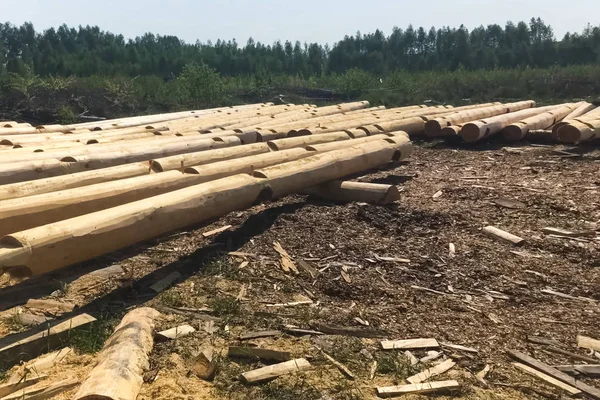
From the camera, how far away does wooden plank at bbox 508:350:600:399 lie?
3.39 metres

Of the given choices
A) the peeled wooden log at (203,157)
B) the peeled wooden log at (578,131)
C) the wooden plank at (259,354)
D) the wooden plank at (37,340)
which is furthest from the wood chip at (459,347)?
the peeled wooden log at (578,131)

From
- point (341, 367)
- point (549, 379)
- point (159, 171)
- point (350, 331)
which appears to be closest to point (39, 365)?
point (341, 367)

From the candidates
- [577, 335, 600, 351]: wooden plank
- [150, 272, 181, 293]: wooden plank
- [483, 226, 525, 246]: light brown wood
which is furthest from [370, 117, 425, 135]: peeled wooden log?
[577, 335, 600, 351]: wooden plank

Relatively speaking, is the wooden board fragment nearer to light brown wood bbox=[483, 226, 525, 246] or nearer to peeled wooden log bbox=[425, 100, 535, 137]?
light brown wood bbox=[483, 226, 525, 246]

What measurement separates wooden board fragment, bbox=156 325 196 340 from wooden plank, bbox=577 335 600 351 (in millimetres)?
2774

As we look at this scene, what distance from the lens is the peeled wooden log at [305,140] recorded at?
885 cm

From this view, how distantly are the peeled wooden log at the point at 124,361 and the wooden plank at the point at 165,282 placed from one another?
22.4 inches

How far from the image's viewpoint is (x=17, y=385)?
10.7ft

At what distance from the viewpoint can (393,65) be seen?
72188mm

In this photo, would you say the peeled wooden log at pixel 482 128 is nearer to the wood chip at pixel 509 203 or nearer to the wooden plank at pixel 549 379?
the wood chip at pixel 509 203

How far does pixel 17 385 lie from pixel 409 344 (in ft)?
8.15

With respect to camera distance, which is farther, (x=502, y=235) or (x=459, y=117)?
(x=459, y=117)

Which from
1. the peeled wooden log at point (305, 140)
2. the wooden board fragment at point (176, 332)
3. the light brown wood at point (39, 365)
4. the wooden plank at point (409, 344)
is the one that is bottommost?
the wooden plank at point (409, 344)

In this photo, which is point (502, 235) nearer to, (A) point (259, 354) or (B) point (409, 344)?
(B) point (409, 344)
